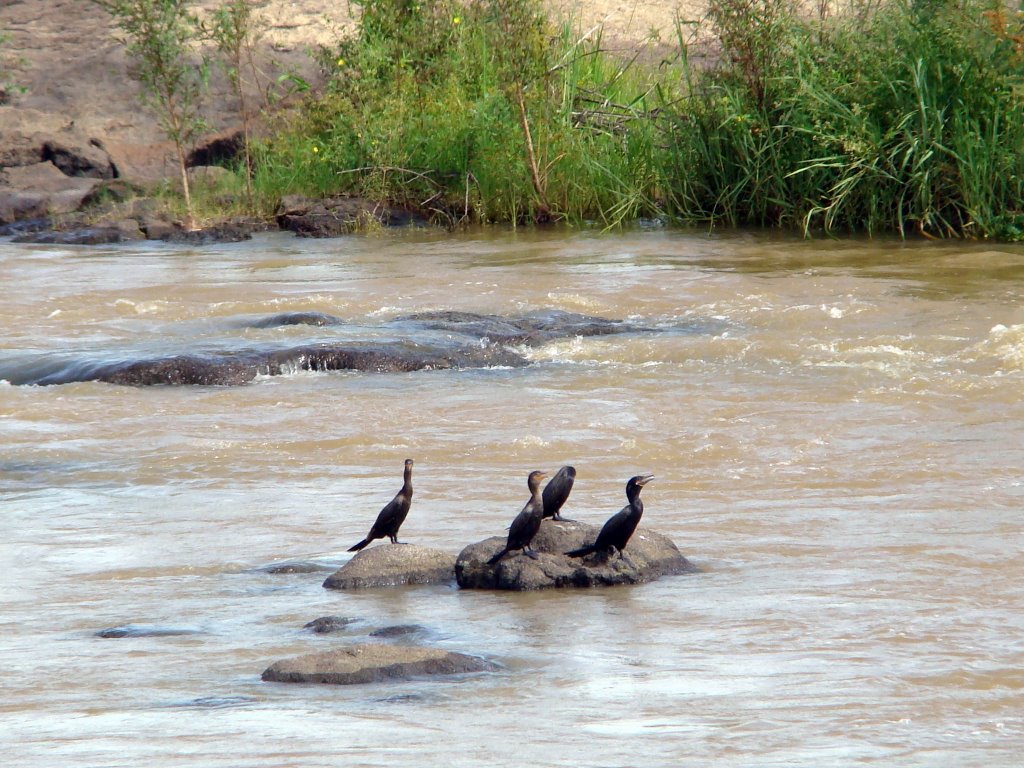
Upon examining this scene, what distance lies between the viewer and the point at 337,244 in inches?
591

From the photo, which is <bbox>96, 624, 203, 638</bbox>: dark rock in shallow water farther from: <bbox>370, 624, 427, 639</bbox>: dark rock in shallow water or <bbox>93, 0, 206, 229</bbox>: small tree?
<bbox>93, 0, 206, 229</bbox>: small tree

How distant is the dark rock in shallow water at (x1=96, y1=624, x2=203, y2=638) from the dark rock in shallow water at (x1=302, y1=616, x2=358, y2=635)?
302 millimetres

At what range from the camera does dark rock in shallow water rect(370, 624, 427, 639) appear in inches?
153

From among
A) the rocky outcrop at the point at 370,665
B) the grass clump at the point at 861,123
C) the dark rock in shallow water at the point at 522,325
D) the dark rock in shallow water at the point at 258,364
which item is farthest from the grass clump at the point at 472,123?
the rocky outcrop at the point at 370,665

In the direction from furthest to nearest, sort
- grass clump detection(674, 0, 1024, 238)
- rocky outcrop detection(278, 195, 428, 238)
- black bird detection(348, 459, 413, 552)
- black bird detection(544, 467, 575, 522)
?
rocky outcrop detection(278, 195, 428, 238), grass clump detection(674, 0, 1024, 238), black bird detection(544, 467, 575, 522), black bird detection(348, 459, 413, 552)

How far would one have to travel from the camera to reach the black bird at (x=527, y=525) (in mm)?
4312

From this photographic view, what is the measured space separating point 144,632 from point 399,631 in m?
0.70

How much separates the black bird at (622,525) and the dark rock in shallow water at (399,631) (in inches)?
26.9

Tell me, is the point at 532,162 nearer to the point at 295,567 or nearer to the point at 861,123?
the point at 861,123

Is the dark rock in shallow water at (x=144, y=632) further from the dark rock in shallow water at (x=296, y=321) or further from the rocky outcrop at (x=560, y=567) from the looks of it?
the dark rock in shallow water at (x=296, y=321)

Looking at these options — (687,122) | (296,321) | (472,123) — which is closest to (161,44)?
(472,123)

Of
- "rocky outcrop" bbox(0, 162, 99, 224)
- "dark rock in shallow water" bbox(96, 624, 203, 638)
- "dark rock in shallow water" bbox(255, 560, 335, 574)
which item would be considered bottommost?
"dark rock in shallow water" bbox(255, 560, 335, 574)

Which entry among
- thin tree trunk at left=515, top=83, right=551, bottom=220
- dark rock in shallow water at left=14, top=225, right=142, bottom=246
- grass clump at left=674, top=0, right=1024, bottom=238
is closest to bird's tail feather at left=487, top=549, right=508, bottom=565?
grass clump at left=674, top=0, right=1024, bottom=238

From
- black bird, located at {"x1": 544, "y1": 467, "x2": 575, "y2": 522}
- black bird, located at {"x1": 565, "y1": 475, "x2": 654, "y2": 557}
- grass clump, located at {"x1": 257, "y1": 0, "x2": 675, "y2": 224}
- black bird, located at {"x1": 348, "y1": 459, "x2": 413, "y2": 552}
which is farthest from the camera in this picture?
grass clump, located at {"x1": 257, "y1": 0, "x2": 675, "y2": 224}
